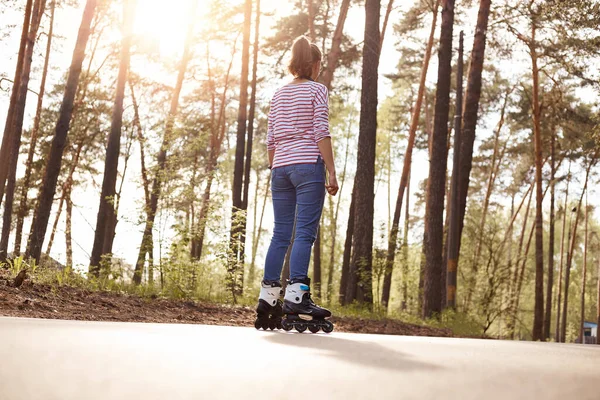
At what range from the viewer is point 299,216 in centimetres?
526

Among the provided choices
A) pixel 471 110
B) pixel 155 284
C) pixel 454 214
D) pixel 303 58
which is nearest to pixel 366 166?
pixel 454 214

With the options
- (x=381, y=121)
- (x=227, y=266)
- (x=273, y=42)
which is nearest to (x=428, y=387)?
(x=227, y=266)

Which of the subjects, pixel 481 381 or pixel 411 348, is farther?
pixel 411 348

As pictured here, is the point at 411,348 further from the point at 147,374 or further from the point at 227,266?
the point at 227,266

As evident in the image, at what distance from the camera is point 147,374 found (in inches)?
78.4

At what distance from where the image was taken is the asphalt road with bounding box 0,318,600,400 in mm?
1785

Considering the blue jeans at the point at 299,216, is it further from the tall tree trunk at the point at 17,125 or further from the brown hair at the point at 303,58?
the tall tree trunk at the point at 17,125

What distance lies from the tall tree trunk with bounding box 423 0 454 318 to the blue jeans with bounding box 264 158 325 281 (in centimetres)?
1165

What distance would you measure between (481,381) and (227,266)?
9918 millimetres

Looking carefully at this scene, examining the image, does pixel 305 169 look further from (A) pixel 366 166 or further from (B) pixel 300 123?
(A) pixel 366 166

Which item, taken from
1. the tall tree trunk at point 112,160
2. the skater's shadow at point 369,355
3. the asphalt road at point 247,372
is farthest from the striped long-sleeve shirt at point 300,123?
the tall tree trunk at point 112,160

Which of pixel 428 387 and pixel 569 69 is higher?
pixel 569 69

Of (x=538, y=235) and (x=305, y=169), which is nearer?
(x=305, y=169)

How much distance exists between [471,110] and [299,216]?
1585 centimetres
